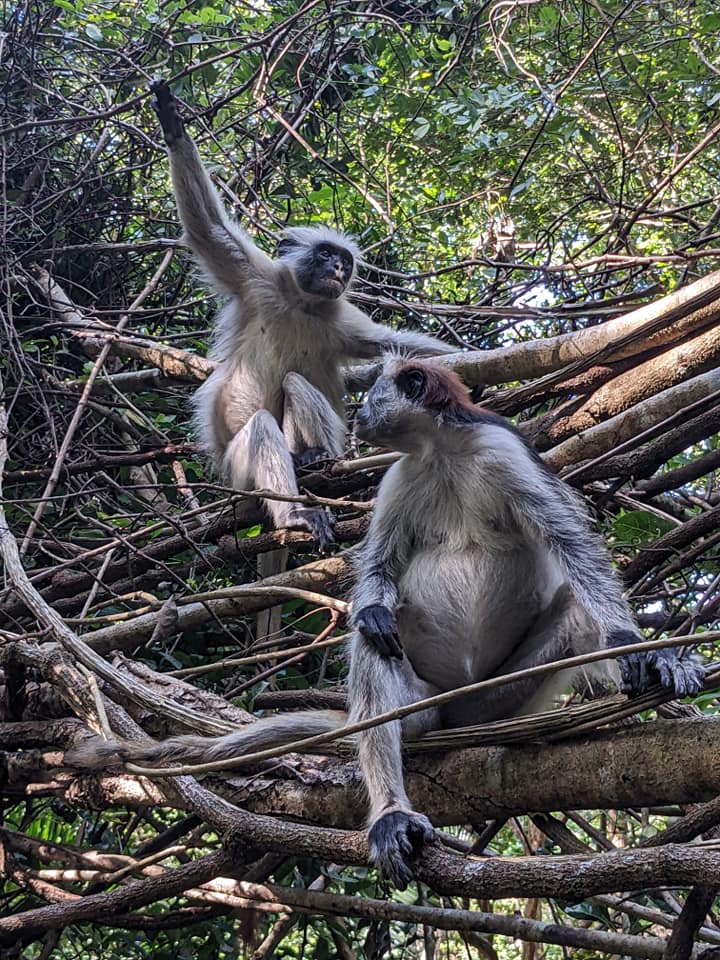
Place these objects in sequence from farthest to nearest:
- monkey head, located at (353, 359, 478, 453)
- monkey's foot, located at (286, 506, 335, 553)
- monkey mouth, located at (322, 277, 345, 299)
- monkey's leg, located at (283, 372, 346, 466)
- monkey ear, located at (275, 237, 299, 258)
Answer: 1. monkey ear, located at (275, 237, 299, 258)
2. monkey mouth, located at (322, 277, 345, 299)
3. monkey's leg, located at (283, 372, 346, 466)
4. monkey's foot, located at (286, 506, 335, 553)
5. monkey head, located at (353, 359, 478, 453)

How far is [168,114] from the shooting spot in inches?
229

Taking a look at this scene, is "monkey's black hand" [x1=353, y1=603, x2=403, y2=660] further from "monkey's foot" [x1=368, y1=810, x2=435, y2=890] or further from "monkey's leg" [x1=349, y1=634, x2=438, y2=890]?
"monkey's foot" [x1=368, y1=810, x2=435, y2=890]

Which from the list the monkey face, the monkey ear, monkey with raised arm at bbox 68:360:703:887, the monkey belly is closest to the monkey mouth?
the monkey ear

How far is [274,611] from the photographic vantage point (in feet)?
18.2

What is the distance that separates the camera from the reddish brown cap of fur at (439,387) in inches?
159

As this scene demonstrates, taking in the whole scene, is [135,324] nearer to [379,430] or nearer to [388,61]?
[388,61]

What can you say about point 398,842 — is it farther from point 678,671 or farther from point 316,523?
point 316,523

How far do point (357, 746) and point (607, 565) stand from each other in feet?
3.48

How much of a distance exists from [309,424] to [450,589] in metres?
2.72

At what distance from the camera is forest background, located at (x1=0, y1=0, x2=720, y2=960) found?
2.99 m

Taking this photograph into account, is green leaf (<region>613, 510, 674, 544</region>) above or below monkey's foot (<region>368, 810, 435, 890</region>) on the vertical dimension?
above

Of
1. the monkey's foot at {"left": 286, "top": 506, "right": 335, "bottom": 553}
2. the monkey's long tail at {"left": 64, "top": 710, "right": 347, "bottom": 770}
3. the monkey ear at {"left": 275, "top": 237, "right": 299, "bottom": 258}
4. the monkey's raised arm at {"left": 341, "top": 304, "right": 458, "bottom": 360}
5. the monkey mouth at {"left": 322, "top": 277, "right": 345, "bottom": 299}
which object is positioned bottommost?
the monkey's long tail at {"left": 64, "top": 710, "right": 347, "bottom": 770}

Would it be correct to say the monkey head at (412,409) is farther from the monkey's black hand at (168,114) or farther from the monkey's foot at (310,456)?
the monkey's black hand at (168,114)

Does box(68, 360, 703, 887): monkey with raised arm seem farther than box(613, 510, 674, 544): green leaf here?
No
